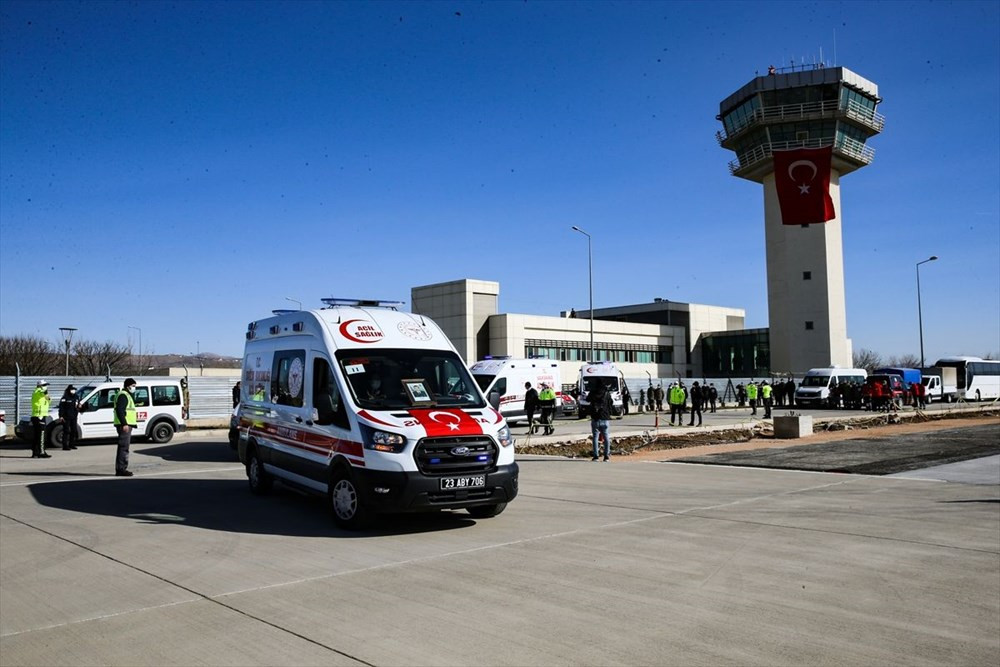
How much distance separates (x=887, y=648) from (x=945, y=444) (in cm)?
1745

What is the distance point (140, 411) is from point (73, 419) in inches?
77.6

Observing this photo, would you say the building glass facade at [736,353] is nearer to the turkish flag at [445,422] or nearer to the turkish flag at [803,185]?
the turkish flag at [803,185]

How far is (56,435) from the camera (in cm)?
2164

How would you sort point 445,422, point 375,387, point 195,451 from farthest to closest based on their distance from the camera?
point 195,451 → point 375,387 → point 445,422

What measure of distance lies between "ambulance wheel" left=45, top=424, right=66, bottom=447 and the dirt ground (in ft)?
42.9

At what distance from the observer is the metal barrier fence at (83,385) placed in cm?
2700

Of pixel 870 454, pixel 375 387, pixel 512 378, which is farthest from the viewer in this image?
pixel 512 378

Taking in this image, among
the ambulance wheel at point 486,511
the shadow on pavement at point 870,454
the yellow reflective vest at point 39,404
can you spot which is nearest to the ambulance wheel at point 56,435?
the yellow reflective vest at point 39,404

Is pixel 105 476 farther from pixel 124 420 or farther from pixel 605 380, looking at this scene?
pixel 605 380

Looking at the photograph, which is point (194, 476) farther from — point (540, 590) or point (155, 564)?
point (540, 590)

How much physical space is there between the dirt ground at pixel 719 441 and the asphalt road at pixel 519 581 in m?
7.66

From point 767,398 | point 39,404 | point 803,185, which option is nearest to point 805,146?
point 803,185

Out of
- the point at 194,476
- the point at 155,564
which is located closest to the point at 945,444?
the point at 194,476

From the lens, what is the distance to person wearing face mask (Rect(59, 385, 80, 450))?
21141 millimetres
